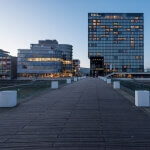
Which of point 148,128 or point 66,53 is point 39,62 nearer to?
point 66,53

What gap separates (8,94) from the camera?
43.5 feet

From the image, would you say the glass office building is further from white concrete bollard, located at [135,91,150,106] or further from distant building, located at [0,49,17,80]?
white concrete bollard, located at [135,91,150,106]

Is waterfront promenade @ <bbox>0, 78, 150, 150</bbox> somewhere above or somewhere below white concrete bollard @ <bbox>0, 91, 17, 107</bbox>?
below

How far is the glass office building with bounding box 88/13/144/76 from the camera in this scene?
185500 millimetres

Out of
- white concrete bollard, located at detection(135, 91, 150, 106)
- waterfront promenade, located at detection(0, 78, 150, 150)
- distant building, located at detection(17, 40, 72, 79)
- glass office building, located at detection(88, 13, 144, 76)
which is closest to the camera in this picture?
waterfront promenade, located at detection(0, 78, 150, 150)

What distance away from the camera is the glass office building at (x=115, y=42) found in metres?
186

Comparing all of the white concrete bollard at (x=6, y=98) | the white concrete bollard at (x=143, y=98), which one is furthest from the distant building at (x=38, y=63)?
the white concrete bollard at (x=143, y=98)

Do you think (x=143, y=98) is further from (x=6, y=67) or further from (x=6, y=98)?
(x=6, y=67)

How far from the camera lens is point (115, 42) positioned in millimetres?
191875

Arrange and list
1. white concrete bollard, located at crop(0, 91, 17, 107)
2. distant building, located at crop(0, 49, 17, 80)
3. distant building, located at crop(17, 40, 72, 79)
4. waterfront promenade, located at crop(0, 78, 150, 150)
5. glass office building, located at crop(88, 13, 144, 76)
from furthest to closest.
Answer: glass office building, located at crop(88, 13, 144, 76) → distant building, located at crop(0, 49, 17, 80) → distant building, located at crop(17, 40, 72, 79) → white concrete bollard, located at crop(0, 91, 17, 107) → waterfront promenade, located at crop(0, 78, 150, 150)

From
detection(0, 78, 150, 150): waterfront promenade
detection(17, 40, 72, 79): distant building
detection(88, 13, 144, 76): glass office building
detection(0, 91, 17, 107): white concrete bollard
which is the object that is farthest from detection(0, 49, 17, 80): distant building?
detection(0, 78, 150, 150): waterfront promenade

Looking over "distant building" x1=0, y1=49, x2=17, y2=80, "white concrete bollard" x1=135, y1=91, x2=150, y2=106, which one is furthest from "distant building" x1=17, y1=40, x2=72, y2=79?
"white concrete bollard" x1=135, y1=91, x2=150, y2=106

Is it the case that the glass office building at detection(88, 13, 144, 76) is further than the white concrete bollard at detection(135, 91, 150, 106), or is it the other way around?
the glass office building at detection(88, 13, 144, 76)

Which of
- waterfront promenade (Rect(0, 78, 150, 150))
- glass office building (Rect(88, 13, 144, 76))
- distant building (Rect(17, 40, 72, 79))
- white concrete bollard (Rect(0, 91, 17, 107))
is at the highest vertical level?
glass office building (Rect(88, 13, 144, 76))
